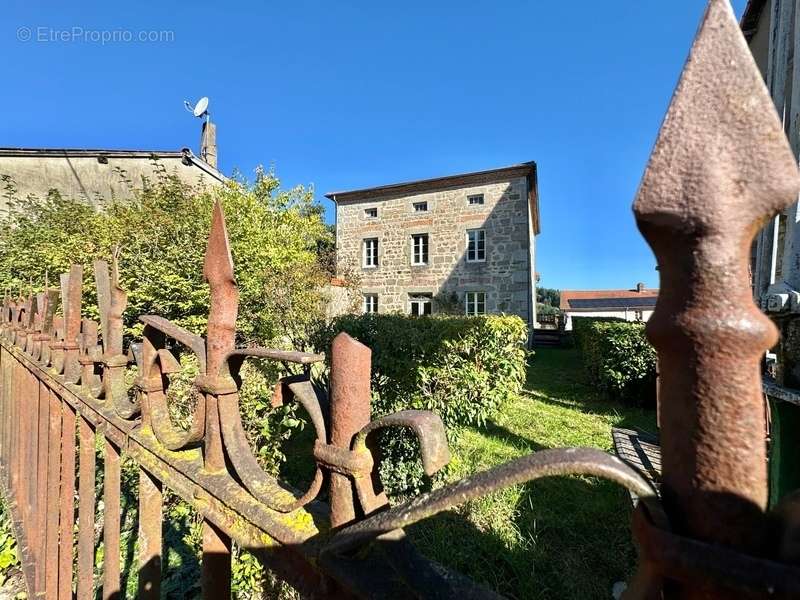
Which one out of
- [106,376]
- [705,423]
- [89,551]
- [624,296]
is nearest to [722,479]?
[705,423]

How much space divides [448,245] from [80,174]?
1268 centimetres

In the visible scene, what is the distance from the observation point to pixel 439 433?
511 mm

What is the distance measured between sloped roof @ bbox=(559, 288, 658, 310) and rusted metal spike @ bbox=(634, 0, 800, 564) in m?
38.9

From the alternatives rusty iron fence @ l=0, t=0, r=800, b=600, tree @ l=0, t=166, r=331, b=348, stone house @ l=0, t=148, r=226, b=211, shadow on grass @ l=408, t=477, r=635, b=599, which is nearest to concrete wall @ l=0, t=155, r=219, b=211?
stone house @ l=0, t=148, r=226, b=211

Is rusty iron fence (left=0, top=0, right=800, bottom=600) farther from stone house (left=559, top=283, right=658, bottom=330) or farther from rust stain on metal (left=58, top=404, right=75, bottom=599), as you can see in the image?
stone house (left=559, top=283, right=658, bottom=330)

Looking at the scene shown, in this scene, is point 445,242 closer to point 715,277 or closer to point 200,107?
point 200,107

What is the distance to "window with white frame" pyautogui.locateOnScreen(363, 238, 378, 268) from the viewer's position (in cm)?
1857

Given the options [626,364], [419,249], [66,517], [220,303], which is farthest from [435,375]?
[419,249]

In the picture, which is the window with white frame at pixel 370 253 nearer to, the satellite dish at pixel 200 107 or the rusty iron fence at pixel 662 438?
the satellite dish at pixel 200 107

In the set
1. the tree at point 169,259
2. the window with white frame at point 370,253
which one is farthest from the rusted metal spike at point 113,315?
the window with white frame at point 370,253

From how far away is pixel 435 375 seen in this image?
4.12 metres

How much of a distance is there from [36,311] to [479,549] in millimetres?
3248

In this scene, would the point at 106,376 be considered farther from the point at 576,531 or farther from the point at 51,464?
the point at 576,531

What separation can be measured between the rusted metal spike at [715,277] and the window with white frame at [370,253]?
1821 centimetres
